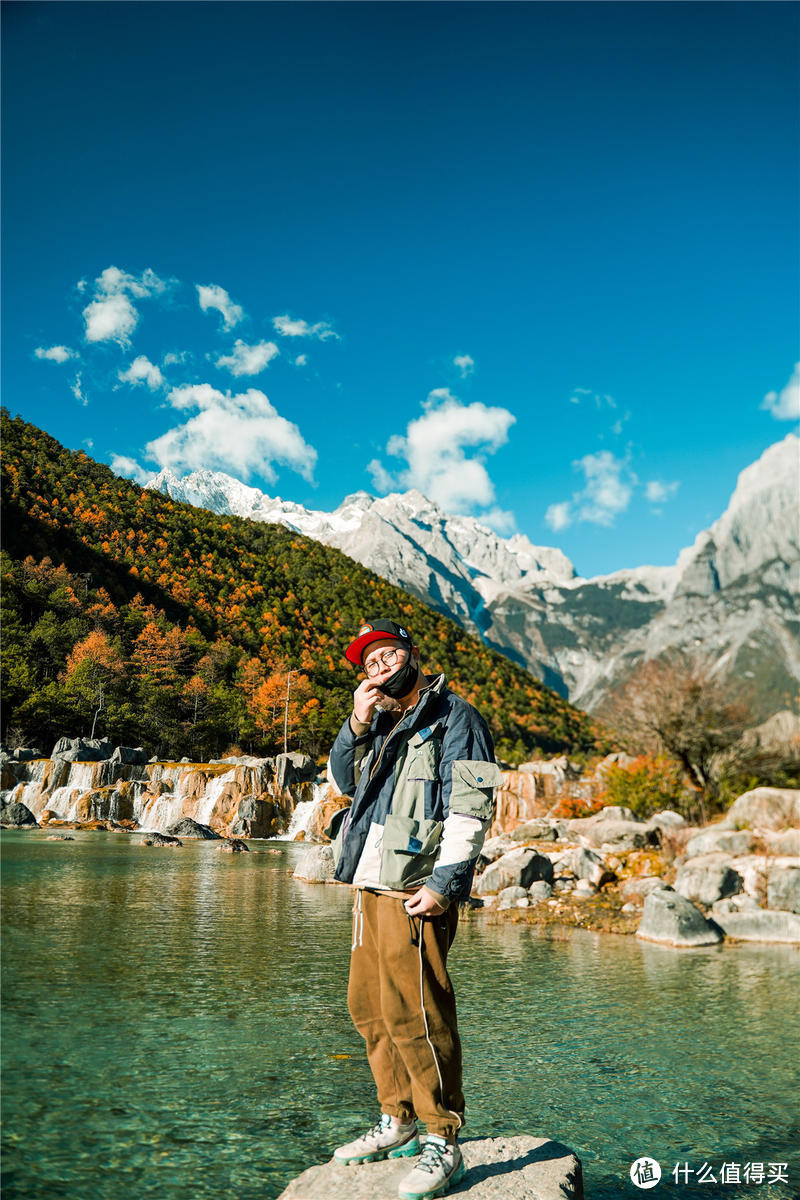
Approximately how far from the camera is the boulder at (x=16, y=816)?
29.3 m

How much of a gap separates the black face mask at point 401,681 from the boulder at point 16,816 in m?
31.1

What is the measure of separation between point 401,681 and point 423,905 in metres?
0.87

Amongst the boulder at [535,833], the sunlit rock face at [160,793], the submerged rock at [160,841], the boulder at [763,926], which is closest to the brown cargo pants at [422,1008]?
the boulder at [763,926]

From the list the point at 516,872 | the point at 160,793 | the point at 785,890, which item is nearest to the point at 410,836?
the point at 785,890

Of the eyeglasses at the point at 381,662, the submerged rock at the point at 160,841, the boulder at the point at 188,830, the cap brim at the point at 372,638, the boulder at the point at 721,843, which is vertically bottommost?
the boulder at the point at 188,830

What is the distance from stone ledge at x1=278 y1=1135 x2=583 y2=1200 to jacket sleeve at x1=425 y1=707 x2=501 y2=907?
105 cm

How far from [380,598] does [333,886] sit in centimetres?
7539

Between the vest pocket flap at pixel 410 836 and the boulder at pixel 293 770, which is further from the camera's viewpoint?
the boulder at pixel 293 770

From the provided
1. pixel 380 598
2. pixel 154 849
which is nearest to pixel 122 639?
pixel 380 598

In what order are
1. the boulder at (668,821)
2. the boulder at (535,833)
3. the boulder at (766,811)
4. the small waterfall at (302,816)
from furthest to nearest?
the small waterfall at (302,816) → the boulder at (535,833) → the boulder at (668,821) → the boulder at (766,811)

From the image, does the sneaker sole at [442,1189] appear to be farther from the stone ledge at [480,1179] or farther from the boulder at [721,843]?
the boulder at [721,843]

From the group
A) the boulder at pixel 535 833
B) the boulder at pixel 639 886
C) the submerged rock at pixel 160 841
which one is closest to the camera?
the boulder at pixel 639 886

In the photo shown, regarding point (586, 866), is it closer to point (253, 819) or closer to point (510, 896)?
point (510, 896)

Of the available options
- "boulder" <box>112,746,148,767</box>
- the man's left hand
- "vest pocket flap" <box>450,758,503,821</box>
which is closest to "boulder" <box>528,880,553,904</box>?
the man's left hand
